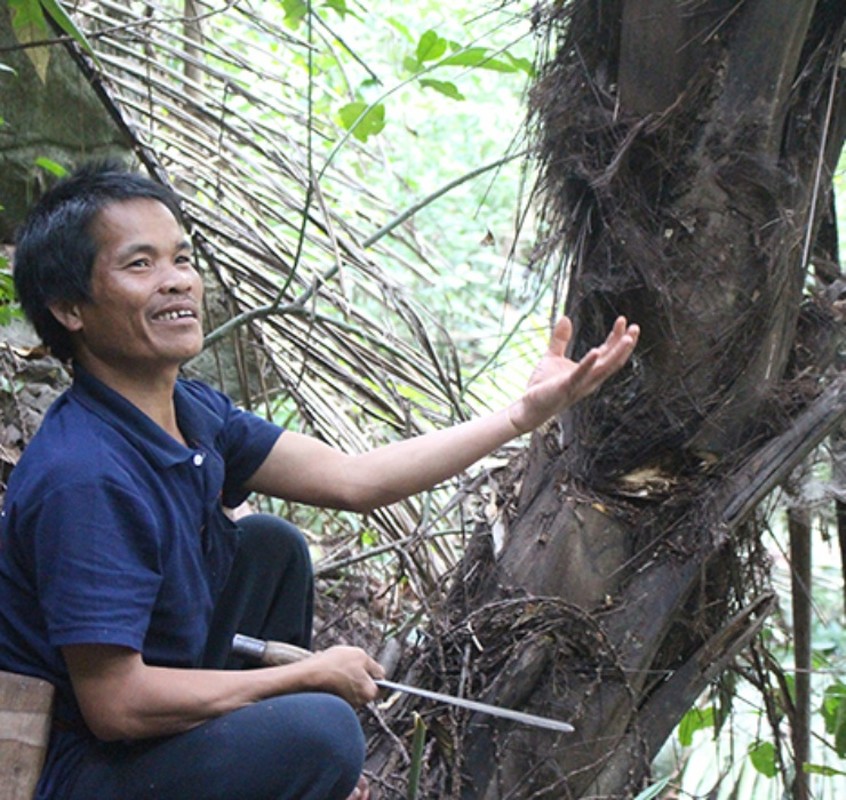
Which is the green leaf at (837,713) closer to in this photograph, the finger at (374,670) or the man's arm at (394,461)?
the man's arm at (394,461)

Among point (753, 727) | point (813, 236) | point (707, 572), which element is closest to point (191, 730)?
point (707, 572)

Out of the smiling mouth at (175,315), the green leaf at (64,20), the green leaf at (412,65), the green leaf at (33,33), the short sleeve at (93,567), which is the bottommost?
the short sleeve at (93,567)

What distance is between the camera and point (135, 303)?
6.49ft

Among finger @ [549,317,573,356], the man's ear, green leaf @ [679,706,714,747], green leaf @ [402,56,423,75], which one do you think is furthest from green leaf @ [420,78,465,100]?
green leaf @ [679,706,714,747]

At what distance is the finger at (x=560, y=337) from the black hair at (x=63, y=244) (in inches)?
28.3

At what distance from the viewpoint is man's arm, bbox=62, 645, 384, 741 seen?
175cm

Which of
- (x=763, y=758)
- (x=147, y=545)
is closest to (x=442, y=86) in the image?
(x=147, y=545)

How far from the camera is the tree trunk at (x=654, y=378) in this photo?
2.23m

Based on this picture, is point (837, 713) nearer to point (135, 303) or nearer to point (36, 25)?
point (135, 303)

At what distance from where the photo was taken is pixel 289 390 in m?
3.42

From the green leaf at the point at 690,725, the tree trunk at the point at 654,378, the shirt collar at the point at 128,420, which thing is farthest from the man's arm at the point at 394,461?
the green leaf at the point at 690,725

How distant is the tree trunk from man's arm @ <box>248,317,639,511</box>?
16 cm

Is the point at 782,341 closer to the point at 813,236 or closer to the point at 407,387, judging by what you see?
the point at 813,236

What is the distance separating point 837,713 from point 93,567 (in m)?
2.01
